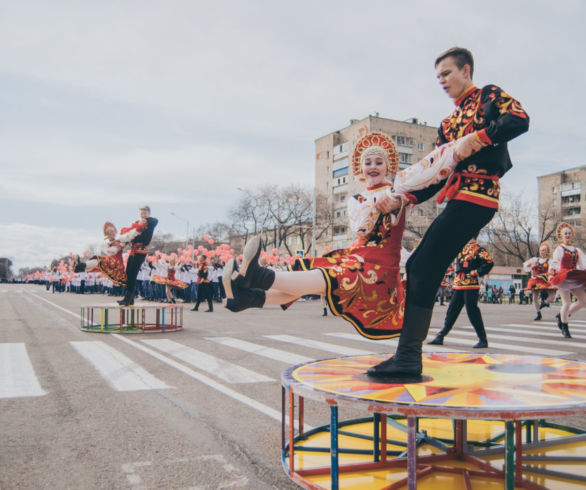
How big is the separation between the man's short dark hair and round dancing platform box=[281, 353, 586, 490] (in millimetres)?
1982

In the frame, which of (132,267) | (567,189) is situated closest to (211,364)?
(132,267)

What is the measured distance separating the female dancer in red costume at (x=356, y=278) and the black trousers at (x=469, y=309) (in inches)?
239

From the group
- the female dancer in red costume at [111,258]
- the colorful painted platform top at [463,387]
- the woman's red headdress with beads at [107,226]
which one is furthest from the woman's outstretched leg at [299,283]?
the woman's red headdress with beads at [107,226]

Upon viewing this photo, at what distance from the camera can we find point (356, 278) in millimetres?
3287

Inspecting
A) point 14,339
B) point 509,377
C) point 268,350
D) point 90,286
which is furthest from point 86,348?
point 90,286

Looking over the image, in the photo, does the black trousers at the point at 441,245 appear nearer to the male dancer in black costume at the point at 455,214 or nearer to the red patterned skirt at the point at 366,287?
the male dancer in black costume at the point at 455,214

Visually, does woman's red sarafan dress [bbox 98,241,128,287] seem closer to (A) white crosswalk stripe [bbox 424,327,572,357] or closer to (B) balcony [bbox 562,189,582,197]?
Result: (A) white crosswalk stripe [bbox 424,327,572,357]

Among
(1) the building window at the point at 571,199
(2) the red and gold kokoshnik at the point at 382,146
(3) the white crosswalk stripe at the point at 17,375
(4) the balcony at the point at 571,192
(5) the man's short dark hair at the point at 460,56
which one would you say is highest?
(4) the balcony at the point at 571,192

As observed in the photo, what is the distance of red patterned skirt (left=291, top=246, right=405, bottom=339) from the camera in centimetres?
327

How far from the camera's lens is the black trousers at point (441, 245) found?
3.12m

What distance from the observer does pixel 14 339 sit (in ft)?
33.0

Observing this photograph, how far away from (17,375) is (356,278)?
5.11 m

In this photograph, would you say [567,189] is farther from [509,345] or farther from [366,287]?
[366,287]

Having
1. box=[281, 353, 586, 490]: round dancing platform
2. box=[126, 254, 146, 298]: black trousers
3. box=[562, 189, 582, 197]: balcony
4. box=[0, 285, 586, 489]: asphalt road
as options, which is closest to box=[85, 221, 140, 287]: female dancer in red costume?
box=[126, 254, 146, 298]: black trousers
